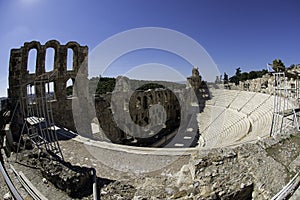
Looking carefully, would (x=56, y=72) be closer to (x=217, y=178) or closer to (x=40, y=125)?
(x=40, y=125)

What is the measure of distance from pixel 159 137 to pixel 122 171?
1455 centimetres

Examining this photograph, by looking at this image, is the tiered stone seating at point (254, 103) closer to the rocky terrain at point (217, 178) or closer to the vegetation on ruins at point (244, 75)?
the rocky terrain at point (217, 178)

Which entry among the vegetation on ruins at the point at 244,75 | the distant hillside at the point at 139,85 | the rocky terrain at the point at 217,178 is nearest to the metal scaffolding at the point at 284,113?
the rocky terrain at the point at 217,178

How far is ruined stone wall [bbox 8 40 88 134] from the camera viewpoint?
12023 millimetres

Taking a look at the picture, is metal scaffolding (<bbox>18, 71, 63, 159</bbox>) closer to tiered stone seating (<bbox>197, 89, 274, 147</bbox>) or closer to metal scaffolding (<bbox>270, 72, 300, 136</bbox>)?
metal scaffolding (<bbox>270, 72, 300, 136</bbox>)

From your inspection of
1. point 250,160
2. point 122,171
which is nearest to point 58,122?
point 122,171

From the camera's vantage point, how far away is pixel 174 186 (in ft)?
12.4

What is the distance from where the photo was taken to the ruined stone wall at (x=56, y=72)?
12.0 m

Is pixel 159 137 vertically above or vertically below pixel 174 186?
below

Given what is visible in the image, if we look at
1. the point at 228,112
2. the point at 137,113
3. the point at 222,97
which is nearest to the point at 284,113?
the point at 137,113

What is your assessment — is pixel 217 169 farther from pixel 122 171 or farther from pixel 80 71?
pixel 80 71

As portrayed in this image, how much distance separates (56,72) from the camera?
11570mm

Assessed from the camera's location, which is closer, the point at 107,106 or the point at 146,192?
the point at 146,192

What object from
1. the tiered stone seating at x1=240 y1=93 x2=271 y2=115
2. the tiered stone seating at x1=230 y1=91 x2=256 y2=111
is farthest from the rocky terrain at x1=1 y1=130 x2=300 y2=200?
the tiered stone seating at x1=230 y1=91 x2=256 y2=111
